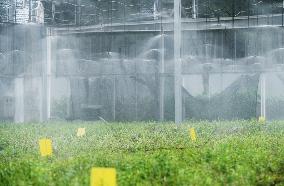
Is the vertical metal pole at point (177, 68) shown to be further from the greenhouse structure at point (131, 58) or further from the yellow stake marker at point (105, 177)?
the yellow stake marker at point (105, 177)

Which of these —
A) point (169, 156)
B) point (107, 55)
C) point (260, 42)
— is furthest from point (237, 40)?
point (169, 156)

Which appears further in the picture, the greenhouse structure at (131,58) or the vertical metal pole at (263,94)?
the greenhouse structure at (131,58)

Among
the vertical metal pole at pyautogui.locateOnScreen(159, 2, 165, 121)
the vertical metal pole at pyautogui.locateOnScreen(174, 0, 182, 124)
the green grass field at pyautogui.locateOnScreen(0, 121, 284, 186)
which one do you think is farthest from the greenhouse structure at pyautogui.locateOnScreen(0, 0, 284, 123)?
the green grass field at pyautogui.locateOnScreen(0, 121, 284, 186)

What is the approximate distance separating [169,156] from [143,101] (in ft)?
62.0

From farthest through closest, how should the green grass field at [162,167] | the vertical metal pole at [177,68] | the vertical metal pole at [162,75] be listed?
the vertical metal pole at [162,75]
the vertical metal pole at [177,68]
the green grass field at [162,167]

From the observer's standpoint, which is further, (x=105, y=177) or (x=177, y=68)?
(x=177, y=68)

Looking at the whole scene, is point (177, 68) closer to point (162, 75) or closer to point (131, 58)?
point (162, 75)

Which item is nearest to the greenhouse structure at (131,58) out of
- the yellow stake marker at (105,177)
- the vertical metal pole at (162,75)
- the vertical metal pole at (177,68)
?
the vertical metal pole at (162,75)

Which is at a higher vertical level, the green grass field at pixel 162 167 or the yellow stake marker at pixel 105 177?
the yellow stake marker at pixel 105 177

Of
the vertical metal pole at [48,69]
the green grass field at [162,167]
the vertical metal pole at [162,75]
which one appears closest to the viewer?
the green grass field at [162,167]

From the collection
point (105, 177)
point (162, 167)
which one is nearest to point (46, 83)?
point (162, 167)

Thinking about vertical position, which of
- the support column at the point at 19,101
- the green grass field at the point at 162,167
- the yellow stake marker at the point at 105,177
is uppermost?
the yellow stake marker at the point at 105,177

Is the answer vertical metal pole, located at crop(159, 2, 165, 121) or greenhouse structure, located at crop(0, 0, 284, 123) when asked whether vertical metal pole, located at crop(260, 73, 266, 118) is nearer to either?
greenhouse structure, located at crop(0, 0, 284, 123)

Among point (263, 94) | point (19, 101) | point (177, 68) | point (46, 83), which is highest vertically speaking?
point (177, 68)
